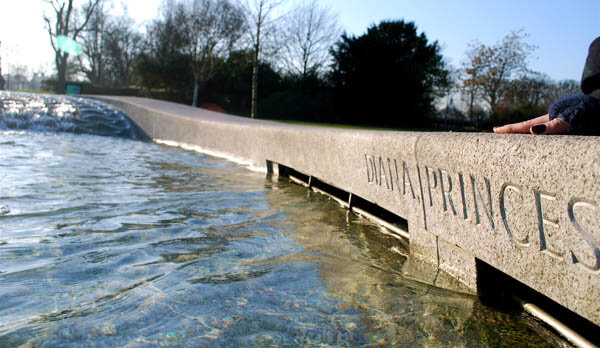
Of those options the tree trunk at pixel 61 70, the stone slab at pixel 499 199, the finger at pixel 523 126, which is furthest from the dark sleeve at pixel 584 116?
the tree trunk at pixel 61 70

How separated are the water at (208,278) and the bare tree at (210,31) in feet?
74.9

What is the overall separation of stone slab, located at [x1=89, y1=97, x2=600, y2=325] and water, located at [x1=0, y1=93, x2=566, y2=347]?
1.05 feet

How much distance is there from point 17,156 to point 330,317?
6.03 m

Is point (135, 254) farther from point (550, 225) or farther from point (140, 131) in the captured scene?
point (140, 131)

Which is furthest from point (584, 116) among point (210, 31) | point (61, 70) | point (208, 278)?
point (61, 70)

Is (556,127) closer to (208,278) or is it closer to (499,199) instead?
(499,199)

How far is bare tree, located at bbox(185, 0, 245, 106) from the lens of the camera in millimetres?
25719

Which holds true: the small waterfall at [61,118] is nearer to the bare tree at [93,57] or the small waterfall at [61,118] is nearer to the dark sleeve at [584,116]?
the dark sleeve at [584,116]

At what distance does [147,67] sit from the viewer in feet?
93.9

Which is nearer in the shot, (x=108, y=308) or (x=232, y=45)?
(x=108, y=308)

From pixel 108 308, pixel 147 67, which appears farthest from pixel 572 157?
pixel 147 67

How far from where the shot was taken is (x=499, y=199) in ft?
6.54

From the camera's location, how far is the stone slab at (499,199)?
1577mm

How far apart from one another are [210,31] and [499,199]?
86.5ft
